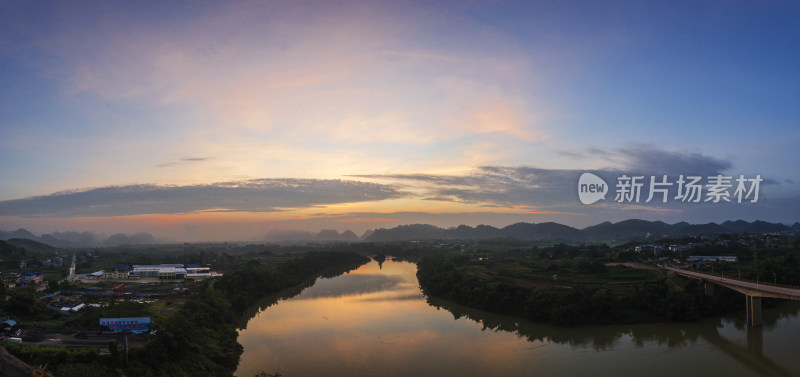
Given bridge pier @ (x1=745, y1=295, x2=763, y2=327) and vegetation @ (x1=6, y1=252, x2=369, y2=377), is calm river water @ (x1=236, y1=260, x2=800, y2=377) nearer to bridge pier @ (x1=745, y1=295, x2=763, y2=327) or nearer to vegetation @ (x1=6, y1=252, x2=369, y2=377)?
bridge pier @ (x1=745, y1=295, x2=763, y2=327)

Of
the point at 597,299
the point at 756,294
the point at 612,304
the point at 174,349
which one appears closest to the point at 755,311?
the point at 756,294

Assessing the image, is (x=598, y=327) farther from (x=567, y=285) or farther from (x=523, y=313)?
(x=567, y=285)

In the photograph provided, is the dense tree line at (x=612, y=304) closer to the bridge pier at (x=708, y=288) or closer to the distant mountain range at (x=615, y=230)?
the bridge pier at (x=708, y=288)

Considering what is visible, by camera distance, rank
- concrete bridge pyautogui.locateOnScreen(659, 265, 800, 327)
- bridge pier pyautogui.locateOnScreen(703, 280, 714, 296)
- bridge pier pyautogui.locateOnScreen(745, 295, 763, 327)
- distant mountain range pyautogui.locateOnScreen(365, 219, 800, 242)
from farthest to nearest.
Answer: distant mountain range pyautogui.locateOnScreen(365, 219, 800, 242), bridge pier pyautogui.locateOnScreen(703, 280, 714, 296), bridge pier pyautogui.locateOnScreen(745, 295, 763, 327), concrete bridge pyautogui.locateOnScreen(659, 265, 800, 327)

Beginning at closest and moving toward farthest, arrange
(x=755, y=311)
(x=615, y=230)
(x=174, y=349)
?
(x=174, y=349), (x=755, y=311), (x=615, y=230)

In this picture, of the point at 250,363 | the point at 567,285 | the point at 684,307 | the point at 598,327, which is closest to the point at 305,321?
the point at 250,363

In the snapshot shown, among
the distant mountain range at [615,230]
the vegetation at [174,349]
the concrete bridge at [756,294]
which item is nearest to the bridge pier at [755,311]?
the concrete bridge at [756,294]

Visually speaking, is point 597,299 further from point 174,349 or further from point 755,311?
point 174,349

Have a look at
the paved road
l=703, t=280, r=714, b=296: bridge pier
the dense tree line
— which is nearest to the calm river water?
the dense tree line
